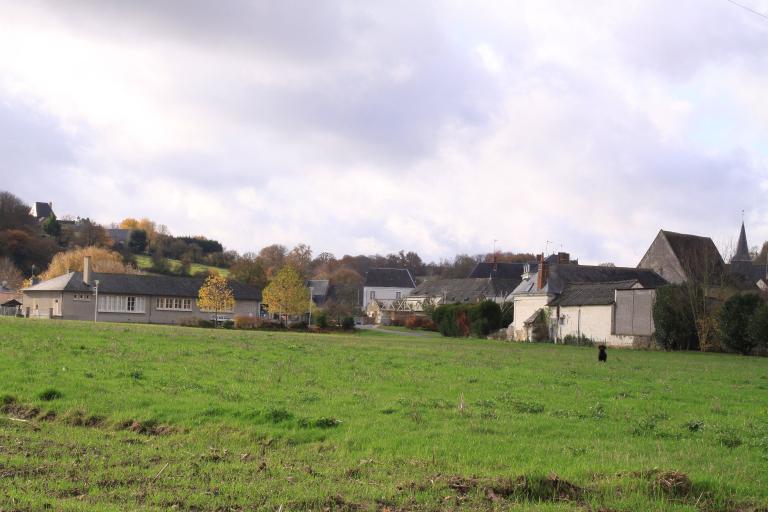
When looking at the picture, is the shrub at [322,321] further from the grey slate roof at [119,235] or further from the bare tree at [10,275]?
the grey slate roof at [119,235]

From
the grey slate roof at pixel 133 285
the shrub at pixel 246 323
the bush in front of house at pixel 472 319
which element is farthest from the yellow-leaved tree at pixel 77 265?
the bush in front of house at pixel 472 319

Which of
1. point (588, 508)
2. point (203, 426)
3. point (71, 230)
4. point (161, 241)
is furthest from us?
point (161, 241)

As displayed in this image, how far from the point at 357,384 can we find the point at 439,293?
94.0 metres

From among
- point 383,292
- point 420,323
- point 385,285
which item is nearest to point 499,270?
point 420,323

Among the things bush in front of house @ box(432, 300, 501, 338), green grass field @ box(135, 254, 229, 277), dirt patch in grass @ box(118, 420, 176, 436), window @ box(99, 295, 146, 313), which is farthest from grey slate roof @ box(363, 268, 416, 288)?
dirt patch in grass @ box(118, 420, 176, 436)

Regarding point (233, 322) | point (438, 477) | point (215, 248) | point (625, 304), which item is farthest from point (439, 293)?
point (438, 477)

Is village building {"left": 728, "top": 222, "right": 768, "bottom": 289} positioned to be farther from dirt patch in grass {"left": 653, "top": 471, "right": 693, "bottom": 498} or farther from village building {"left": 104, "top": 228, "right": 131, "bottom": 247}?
village building {"left": 104, "top": 228, "right": 131, "bottom": 247}

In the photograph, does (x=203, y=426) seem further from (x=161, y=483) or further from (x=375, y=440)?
(x=161, y=483)

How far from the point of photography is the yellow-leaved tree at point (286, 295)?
249ft

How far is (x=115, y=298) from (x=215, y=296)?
10097 mm

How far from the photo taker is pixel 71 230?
14275cm

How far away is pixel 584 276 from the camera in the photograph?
239ft

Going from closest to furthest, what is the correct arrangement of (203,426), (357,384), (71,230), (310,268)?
1. (203,426)
2. (357,384)
3. (71,230)
4. (310,268)

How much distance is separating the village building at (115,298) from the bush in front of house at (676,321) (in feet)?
142
